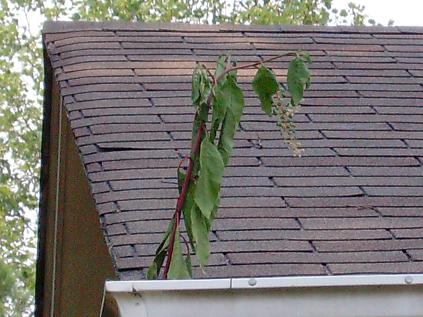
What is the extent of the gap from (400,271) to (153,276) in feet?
3.52

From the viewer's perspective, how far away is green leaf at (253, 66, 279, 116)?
288cm

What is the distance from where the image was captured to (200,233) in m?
2.81

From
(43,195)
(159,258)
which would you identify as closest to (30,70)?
(43,195)

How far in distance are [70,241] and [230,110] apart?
13.8 ft

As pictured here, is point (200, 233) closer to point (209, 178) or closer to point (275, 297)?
point (209, 178)

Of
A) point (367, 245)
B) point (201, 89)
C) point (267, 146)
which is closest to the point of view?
point (201, 89)

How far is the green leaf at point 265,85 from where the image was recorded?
2.88m

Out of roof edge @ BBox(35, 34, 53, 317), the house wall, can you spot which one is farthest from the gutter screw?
roof edge @ BBox(35, 34, 53, 317)

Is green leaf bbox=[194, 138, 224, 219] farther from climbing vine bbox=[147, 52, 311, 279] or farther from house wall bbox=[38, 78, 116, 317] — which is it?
house wall bbox=[38, 78, 116, 317]

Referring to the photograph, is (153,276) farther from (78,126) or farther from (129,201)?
(78,126)

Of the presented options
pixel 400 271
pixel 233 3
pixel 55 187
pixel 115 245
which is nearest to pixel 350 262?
pixel 400 271

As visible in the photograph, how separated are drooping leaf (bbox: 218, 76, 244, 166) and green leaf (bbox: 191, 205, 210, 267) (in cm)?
17

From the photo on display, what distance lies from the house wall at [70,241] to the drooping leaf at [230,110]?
2.24 m

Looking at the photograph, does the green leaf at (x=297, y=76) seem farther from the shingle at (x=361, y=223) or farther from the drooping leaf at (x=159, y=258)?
the shingle at (x=361, y=223)
